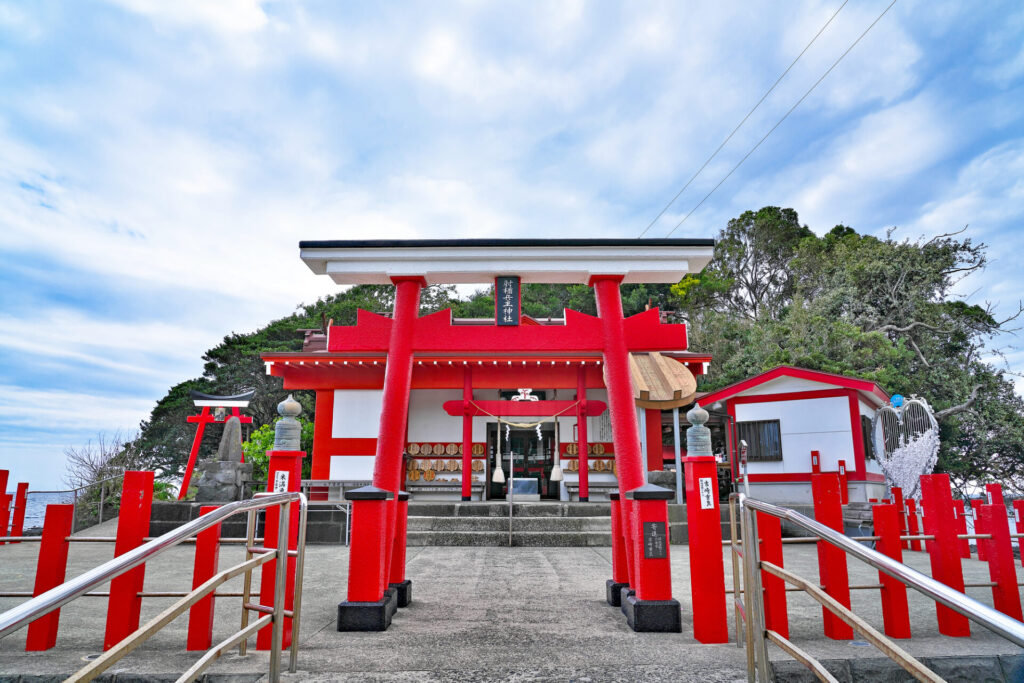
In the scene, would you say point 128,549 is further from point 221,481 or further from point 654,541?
point 221,481

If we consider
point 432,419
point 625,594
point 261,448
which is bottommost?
point 625,594

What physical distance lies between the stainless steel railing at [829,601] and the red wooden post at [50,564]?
14.8 ft

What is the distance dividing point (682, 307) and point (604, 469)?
1740cm

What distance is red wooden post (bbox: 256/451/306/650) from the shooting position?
3.99m

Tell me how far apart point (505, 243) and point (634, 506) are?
286cm

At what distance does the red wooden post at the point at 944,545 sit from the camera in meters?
4.37

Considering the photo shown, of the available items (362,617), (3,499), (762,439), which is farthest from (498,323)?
(762,439)

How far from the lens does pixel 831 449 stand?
1422cm

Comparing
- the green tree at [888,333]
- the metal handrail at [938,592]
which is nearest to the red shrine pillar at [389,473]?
the metal handrail at [938,592]

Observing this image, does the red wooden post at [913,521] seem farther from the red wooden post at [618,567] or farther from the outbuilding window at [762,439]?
the red wooden post at [618,567]

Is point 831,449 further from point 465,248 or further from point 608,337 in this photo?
point 465,248

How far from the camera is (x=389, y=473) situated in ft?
17.7

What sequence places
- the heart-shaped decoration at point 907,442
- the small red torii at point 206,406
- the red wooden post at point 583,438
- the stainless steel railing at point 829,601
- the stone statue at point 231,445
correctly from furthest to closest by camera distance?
the small red torii at point 206,406 < the red wooden post at point 583,438 < the stone statue at point 231,445 < the heart-shaped decoration at point 907,442 < the stainless steel railing at point 829,601

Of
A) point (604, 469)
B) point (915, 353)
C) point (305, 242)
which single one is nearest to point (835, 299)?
point (915, 353)
